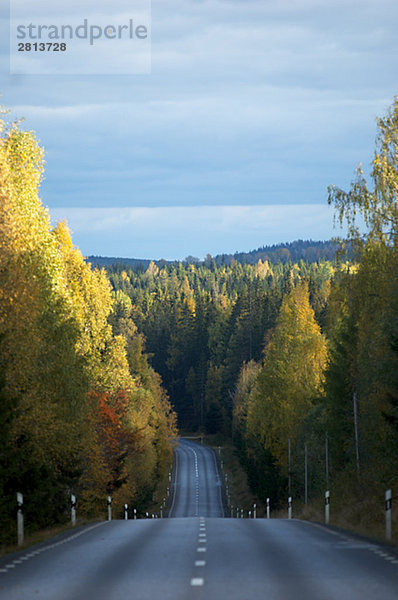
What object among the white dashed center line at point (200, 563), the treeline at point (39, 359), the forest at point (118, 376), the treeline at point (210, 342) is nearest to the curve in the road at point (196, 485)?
the forest at point (118, 376)

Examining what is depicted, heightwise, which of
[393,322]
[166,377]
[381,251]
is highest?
[381,251]

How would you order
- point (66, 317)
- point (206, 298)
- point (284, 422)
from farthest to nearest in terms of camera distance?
point (206, 298) < point (284, 422) < point (66, 317)

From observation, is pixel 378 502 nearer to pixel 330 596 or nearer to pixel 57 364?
pixel 57 364

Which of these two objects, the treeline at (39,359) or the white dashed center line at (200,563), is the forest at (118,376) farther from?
the white dashed center line at (200,563)

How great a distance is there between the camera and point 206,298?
174000mm

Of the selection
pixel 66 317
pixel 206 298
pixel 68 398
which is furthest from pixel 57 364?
pixel 206 298

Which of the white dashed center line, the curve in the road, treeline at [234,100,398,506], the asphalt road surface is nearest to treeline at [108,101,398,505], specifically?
treeline at [234,100,398,506]

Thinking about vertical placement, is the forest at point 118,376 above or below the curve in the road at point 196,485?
above

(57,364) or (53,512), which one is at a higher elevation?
(57,364)

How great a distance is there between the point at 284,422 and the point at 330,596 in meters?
53.7

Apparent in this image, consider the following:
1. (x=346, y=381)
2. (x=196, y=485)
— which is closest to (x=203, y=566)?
(x=346, y=381)

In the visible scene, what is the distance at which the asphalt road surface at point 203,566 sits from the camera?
10.4 m

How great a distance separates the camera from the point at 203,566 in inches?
511

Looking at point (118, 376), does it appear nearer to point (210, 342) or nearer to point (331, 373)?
point (331, 373)
